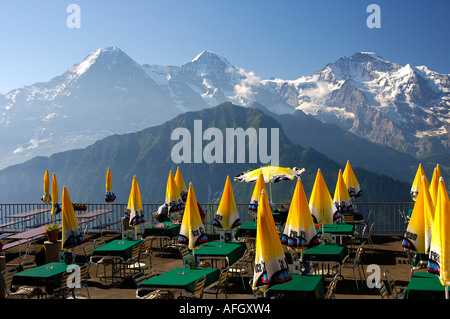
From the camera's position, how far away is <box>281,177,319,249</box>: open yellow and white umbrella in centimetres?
931

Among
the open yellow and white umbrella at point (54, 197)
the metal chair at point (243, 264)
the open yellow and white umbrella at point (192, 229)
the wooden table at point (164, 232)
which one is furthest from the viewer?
the open yellow and white umbrella at point (54, 197)

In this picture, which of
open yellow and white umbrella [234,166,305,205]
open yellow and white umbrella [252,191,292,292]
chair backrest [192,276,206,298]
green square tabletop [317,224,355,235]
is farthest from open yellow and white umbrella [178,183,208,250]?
open yellow and white umbrella [234,166,305,205]

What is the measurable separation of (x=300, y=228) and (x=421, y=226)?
253cm

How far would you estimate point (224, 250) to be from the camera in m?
11.3

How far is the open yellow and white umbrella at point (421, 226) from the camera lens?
8703 mm

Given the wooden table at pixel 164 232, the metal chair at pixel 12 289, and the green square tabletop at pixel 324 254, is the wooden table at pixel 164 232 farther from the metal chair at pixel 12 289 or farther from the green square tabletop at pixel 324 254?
the green square tabletop at pixel 324 254

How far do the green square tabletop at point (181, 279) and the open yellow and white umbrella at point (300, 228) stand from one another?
180cm

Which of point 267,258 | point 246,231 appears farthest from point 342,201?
point 267,258

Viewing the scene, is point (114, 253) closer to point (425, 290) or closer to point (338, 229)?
point (338, 229)

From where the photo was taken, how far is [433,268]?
6969 mm

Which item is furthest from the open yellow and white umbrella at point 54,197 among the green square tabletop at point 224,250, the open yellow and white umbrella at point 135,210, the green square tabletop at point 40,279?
the green square tabletop at point 224,250

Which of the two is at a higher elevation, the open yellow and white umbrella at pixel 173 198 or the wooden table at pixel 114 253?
the open yellow and white umbrella at pixel 173 198
